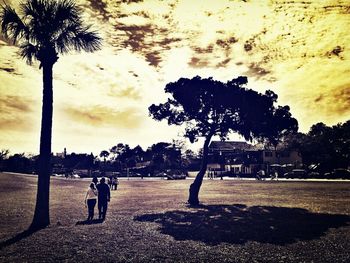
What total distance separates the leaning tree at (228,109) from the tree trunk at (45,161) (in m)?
9.61

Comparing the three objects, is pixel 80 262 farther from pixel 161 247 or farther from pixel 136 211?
pixel 136 211

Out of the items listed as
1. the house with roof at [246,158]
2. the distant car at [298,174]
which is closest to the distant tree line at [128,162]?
the house with roof at [246,158]

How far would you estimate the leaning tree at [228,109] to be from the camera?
1934cm

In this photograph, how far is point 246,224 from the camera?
40.4 ft

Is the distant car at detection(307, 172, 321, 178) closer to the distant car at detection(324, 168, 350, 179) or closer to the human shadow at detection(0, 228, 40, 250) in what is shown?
the distant car at detection(324, 168, 350, 179)

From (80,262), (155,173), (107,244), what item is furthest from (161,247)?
(155,173)

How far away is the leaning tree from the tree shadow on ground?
5.19 m

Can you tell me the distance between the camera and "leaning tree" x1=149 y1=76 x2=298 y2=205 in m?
19.3

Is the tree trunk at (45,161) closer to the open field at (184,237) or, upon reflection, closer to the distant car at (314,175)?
the open field at (184,237)

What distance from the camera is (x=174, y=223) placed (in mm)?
12852

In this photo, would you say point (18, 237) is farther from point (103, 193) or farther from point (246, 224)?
point (246, 224)

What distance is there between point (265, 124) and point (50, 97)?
13.5 m

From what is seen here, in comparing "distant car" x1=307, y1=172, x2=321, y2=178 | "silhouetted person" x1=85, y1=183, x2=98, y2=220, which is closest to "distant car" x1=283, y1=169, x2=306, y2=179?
"distant car" x1=307, y1=172, x2=321, y2=178

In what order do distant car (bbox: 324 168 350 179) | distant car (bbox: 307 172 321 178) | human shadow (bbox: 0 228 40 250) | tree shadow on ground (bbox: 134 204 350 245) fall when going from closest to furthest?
human shadow (bbox: 0 228 40 250)
tree shadow on ground (bbox: 134 204 350 245)
distant car (bbox: 324 168 350 179)
distant car (bbox: 307 172 321 178)
